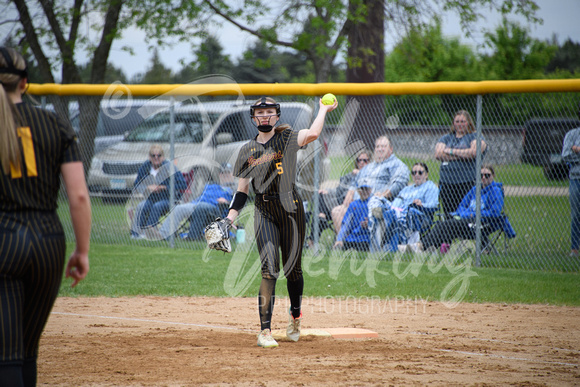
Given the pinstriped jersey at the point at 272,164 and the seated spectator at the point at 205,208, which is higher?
the pinstriped jersey at the point at 272,164

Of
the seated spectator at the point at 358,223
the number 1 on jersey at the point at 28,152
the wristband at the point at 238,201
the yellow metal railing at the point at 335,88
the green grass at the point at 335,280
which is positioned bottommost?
the green grass at the point at 335,280

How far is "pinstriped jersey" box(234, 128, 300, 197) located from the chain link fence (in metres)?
3.53

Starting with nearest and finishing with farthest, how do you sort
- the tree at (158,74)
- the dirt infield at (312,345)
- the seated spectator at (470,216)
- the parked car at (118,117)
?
the dirt infield at (312,345)
the seated spectator at (470,216)
the parked car at (118,117)
the tree at (158,74)

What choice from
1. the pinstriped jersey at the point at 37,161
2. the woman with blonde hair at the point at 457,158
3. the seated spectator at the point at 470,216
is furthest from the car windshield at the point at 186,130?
the pinstriped jersey at the point at 37,161

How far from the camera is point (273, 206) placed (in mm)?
4719

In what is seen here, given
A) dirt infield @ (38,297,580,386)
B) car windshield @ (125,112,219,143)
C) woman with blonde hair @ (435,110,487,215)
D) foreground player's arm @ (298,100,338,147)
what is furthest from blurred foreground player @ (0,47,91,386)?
car windshield @ (125,112,219,143)

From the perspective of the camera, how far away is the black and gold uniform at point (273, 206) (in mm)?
4691

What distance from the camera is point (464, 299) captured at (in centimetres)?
671

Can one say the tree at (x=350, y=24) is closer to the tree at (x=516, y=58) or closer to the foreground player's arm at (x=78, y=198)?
the foreground player's arm at (x=78, y=198)

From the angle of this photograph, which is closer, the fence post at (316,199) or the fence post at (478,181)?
the fence post at (478,181)

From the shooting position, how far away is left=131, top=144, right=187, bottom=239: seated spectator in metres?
9.23

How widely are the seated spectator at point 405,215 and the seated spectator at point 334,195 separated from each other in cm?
66

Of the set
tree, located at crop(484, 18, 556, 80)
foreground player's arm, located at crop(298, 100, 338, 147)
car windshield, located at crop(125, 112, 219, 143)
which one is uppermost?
tree, located at crop(484, 18, 556, 80)

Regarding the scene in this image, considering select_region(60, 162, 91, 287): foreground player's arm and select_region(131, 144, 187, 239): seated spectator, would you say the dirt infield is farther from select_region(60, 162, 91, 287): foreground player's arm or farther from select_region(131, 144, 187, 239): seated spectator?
Answer: select_region(131, 144, 187, 239): seated spectator
